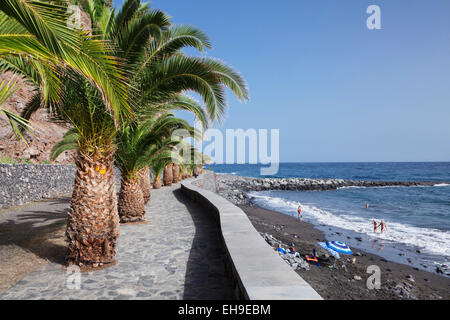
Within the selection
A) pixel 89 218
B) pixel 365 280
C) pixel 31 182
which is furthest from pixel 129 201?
pixel 31 182

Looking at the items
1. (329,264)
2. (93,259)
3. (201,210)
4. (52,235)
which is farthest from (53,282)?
(329,264)

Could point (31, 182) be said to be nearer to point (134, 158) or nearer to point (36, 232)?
point (36, 232)

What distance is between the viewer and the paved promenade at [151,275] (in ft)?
12.1

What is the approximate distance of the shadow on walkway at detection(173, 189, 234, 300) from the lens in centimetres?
366

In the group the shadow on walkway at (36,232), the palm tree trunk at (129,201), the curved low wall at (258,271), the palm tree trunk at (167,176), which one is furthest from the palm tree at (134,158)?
the palm tree trunk at (167,176)

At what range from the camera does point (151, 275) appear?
434cm

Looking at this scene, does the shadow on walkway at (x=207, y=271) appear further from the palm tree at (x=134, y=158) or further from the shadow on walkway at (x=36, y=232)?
the shadow on walkway at (x=36, y=232)

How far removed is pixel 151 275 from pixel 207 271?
3.07ft

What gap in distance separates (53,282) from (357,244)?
40.9 feet

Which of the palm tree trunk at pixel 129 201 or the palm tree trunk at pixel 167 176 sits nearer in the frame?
the palm tree trunk at pixel 129 201

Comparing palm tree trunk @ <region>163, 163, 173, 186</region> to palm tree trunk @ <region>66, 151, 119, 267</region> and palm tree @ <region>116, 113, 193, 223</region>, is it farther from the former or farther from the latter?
palm tree trunk @ <region>66, 151, 119, 267</region>

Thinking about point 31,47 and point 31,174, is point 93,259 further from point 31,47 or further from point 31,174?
point 31,174

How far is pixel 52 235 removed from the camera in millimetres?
6684

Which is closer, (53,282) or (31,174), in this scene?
(53,282)
